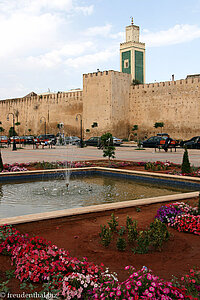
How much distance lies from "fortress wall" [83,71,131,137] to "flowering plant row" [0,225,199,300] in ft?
108

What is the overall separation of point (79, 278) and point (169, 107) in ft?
107

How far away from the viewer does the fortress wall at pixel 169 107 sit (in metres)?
32.1

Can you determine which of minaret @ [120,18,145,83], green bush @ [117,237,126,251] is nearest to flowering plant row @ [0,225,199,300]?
green bush @ [117,237,126,251]

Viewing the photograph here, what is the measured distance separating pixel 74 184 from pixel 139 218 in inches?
153

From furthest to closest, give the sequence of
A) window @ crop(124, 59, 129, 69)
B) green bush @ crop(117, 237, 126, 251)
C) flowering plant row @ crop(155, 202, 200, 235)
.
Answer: window @ crop(124, 59, 129, 69) < flowering plant row @ crop(155, 202, 200, 235) < green bush @ crop(117, 237, 126, 251)

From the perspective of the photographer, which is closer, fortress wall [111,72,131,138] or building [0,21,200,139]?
building [0,21,200,139]

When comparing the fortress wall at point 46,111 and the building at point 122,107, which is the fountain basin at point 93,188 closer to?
the building at point 122,107

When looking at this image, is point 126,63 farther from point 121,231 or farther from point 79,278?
point 79,278

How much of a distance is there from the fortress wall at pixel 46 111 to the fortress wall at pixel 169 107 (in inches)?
301

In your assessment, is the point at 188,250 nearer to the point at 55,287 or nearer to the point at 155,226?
the point at 155,226

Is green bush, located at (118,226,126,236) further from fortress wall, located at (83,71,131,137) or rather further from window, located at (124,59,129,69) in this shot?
window, located at (124,59,129,69)

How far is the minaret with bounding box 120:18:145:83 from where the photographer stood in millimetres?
63156

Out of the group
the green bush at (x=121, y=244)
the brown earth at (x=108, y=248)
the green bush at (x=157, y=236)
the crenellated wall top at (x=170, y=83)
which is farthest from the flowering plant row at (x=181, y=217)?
the crenellated wall top at (x=170, y=83)

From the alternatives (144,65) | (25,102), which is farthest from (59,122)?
(144,65)
